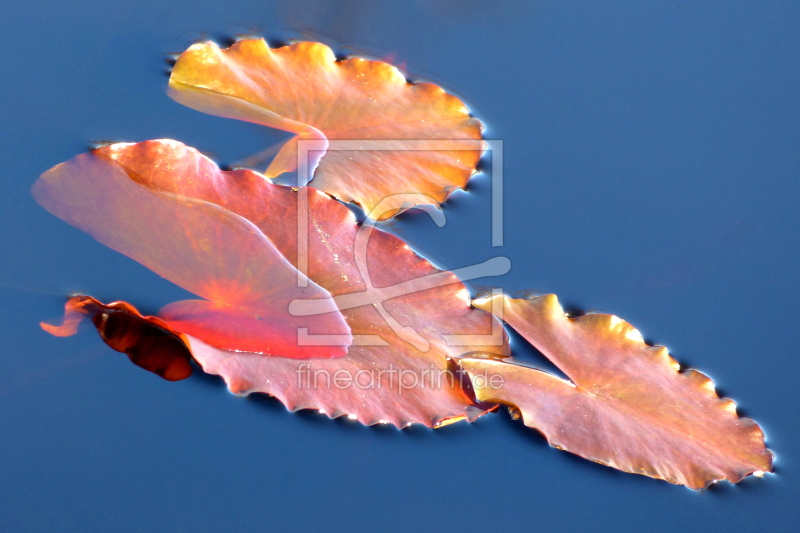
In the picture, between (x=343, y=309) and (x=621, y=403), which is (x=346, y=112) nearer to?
(x=343, y=309)

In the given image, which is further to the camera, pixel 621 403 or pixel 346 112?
pixel 346 112

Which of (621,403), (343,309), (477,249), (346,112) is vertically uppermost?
(346,112)

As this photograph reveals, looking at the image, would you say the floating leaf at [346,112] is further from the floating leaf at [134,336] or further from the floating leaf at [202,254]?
the floating leaf at [134,336]

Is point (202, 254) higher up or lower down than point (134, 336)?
higher up

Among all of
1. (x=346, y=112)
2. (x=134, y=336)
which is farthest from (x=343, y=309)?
(x=346, y=112)

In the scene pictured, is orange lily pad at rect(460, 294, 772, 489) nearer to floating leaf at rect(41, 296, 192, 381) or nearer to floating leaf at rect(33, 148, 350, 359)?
floating leaf at rect(33, 148, 350, 359)

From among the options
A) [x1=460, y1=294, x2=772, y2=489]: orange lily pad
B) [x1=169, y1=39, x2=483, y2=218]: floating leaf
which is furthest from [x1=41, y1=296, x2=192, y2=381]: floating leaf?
[x1=460, y1=294, x2=772, y2=489]: orange lily pad
